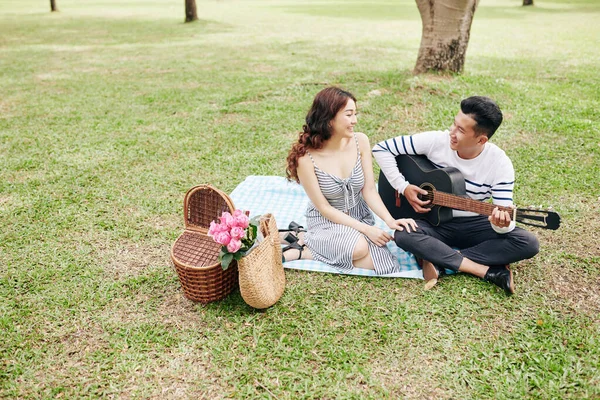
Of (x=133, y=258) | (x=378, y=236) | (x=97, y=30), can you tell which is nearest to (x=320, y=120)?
(x=378, y=236)

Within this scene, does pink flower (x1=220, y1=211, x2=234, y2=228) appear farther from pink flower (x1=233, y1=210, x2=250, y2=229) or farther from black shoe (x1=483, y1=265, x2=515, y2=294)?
black shoe (x1=483, y1=265, x2=515, y2=294)

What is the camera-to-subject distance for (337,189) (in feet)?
12.3

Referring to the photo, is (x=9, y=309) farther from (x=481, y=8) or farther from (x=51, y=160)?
(x=481, y=8)

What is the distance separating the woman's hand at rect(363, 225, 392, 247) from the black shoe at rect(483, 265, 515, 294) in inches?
29.6

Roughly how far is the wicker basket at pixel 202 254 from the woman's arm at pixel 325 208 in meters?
0.67

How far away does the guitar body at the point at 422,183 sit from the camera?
350 cm

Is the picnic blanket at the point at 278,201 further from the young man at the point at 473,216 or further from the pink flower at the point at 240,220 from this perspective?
the pink flower at the point at 240,220

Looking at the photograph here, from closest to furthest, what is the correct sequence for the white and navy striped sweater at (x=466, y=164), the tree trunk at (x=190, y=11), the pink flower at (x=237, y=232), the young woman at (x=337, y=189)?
1. the pink flower at (x=237, y=232)
2. the white and navy striped sweater at (x=466, y=164)
3. the young woman at (x=337, y=189)
4. the tree trunk at (x=190, y=11)

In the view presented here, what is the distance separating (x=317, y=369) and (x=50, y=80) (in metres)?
9.17

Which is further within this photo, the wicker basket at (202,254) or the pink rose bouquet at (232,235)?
the wicker basket at (202,254)

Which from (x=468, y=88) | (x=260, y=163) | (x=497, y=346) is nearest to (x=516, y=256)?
(x=497, y=346)

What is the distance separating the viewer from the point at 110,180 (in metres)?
5.23

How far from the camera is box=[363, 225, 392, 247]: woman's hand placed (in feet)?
11.7

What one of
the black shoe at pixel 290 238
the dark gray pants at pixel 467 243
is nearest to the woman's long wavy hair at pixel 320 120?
the black shoe at pixel 290 238
